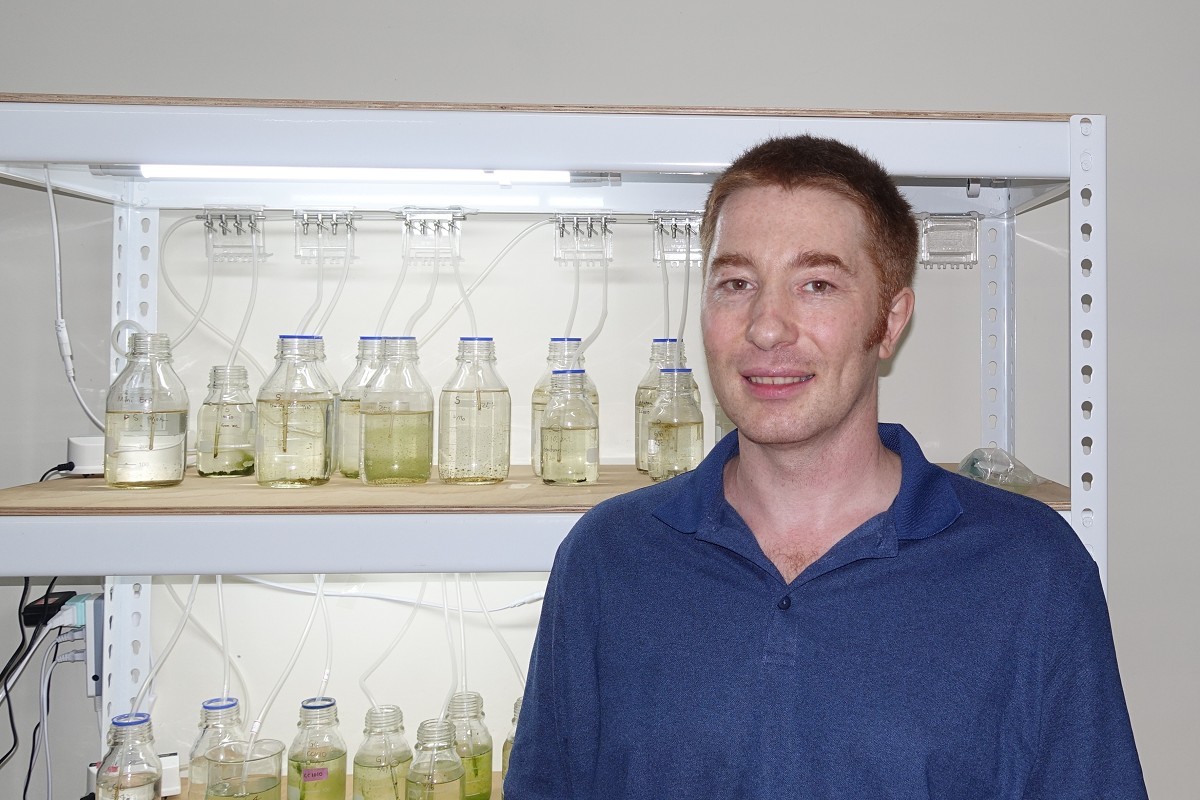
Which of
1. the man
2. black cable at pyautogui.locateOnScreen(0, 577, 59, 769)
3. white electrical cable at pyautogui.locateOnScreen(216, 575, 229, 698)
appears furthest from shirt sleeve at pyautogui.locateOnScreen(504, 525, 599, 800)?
black cable at pyautogui.locateOnScreen(0, 577, 59, 769)

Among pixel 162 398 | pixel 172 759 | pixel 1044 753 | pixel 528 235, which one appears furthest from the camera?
pixel 528 235

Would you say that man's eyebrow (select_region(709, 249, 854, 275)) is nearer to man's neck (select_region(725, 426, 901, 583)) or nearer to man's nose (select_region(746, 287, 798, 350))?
man's nose (select_region(746, 287, 798, 350))

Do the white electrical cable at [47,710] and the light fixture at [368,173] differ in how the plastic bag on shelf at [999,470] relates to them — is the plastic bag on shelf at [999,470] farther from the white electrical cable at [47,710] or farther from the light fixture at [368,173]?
the white electrical cable at [47,710]

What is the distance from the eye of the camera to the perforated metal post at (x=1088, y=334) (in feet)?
3.46

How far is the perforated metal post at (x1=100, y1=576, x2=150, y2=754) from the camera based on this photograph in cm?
142

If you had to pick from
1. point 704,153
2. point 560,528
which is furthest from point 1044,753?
point 704,153

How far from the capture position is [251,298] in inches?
57.9

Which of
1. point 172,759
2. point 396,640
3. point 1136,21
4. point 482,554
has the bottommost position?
point 172,759

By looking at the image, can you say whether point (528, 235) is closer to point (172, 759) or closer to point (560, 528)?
point (560, 528)

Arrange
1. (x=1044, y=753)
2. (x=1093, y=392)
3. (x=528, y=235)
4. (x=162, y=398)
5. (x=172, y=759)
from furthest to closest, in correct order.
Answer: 1. (x=528, y=235)
2. (x=172, y=759)
3. (x=162, y=398)
4. (x=1093, y=392)
5. (x=1044, y=753)

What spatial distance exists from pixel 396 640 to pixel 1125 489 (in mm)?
1285

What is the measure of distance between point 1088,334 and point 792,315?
0.42m

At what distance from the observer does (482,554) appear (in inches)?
41.8

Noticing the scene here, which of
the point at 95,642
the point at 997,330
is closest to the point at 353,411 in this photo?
the point at 95,642
